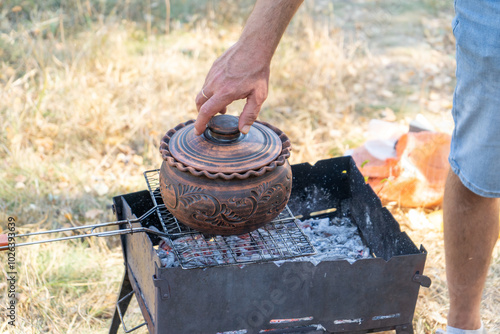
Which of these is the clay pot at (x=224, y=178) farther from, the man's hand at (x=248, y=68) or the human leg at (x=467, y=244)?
the human leg at (x=467, y=244)

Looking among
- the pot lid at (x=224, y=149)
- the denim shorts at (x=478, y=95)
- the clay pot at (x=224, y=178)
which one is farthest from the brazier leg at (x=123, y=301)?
the denim shorts at (x=478, y=95)

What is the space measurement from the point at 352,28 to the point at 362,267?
217 inches

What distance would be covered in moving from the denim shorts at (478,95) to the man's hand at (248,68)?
73cm

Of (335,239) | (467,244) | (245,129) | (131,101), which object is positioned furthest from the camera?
(131,101)

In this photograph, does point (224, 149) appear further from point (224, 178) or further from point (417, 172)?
point (417, 172)

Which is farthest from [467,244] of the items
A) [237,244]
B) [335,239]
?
[237,244]

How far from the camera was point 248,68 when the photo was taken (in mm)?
2133

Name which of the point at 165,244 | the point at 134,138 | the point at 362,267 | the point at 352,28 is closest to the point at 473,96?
the point at 362,267

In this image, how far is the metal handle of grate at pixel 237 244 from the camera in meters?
2.40

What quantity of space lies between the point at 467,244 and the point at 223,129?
1.31 meters

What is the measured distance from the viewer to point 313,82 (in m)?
5.60

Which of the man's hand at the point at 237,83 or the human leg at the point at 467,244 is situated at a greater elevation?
the man's hand at the point at 237,83

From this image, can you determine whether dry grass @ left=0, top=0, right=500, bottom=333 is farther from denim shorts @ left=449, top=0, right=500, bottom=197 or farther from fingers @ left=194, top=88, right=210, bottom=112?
fingers @ left=194, top=88, right=210, bottom=112

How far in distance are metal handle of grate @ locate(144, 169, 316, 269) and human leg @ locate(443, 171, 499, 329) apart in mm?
713
